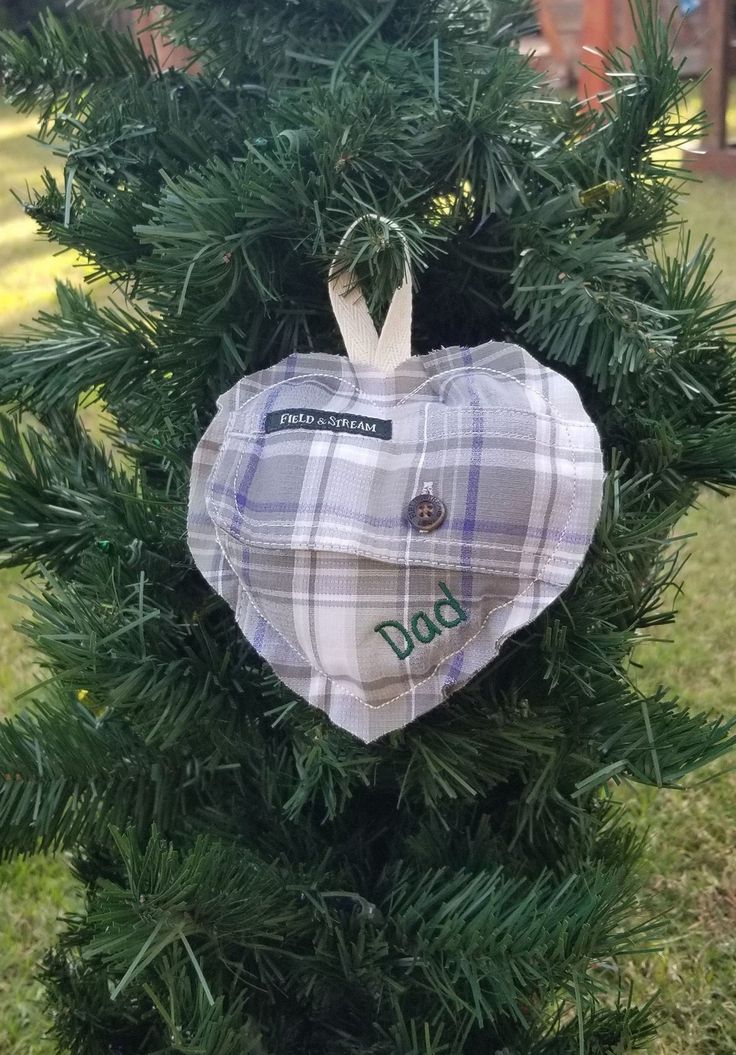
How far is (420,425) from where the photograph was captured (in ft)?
1.18

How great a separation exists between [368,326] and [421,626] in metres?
0.12

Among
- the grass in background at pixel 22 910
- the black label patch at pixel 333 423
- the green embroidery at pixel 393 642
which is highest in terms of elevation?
the black label patch at pixel 333 423

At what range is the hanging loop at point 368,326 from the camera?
0.37m

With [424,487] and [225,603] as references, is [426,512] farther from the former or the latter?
[225,603]

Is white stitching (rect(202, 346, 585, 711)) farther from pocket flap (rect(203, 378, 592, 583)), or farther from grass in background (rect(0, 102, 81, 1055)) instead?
grass in background (rect(0, 102, 81, 1055))

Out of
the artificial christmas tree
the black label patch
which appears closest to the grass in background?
the artificial christmas tree

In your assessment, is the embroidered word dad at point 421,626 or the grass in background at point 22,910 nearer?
the embroidered word dad at point 421,626

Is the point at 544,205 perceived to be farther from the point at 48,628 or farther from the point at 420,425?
the point at 48,628

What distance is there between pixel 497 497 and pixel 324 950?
232mm

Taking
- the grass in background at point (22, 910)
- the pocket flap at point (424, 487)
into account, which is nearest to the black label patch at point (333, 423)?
the pocket flap at point (424, 487)

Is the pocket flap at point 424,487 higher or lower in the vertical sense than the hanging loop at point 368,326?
lower

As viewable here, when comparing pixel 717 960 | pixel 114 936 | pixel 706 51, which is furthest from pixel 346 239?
pixel 706 51

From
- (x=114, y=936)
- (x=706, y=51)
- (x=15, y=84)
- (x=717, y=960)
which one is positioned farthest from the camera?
(x=706, y=51)

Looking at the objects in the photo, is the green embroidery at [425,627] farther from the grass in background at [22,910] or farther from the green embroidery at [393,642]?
the grass in background at [22,910]
